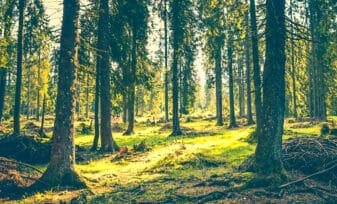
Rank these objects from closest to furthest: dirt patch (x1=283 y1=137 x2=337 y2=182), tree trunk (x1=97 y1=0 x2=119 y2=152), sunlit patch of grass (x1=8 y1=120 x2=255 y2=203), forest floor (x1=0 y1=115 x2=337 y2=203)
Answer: forest floor (x1=0 y1=115 x2=337 y2=203), sunlit patch of grass (x1=8 y1=120 x2=255 y2=203), dirt patch (x1=283 y1=137 x2=337 y2=182), tree trunk (x1=97 y1=0 x2=119 y2=152)

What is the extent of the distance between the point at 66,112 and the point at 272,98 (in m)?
6.22

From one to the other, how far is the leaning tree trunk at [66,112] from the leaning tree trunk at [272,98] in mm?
5572

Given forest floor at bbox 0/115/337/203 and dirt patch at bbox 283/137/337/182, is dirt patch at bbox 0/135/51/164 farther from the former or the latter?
dirt patch at bbox 283/137/337/182

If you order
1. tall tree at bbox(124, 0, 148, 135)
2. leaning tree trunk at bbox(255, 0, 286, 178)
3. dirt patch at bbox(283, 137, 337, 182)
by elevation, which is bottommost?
dirt patch at bbox(283, 137, 337, 182)

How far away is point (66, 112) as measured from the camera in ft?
37.4

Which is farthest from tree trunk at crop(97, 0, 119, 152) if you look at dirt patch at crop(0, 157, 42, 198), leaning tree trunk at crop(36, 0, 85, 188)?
dirt patch at crop(0, 157, 42, 198)

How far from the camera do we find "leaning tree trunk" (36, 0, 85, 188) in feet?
36.9

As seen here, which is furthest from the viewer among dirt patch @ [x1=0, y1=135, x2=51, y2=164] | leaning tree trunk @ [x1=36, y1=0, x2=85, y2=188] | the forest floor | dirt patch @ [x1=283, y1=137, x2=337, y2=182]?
dirt patch @ [x1=0, y1=135, x2=51, y2=164]

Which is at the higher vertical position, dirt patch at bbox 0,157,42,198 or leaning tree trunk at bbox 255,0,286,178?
leaning tree trunk at bbox 255,0,286,178

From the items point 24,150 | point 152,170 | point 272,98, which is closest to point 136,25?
point 24,150

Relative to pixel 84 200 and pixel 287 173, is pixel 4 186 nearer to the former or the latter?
pixel 84 200

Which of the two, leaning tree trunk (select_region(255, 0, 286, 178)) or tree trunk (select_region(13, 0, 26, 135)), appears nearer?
leaning tree trunk (select_region(255, 0, 286, 178))

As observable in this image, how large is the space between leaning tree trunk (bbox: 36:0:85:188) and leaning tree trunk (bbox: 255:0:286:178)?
18.3 ft

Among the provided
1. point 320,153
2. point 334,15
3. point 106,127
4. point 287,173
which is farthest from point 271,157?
point 106,127
